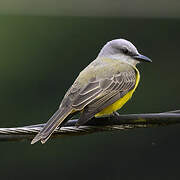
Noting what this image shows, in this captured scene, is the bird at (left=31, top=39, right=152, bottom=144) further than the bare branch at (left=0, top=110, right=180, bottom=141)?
Yes

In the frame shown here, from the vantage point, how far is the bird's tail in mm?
6086

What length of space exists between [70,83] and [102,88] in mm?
9386

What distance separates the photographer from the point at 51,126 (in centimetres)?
637

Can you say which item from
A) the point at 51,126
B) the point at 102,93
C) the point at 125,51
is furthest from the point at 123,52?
the point at 51,126

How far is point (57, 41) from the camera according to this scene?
59.3 ft

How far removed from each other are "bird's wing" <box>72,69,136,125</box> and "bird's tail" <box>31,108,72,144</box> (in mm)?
143

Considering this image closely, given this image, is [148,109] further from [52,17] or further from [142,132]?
[52,17]

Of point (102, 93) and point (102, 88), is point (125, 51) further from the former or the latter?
point (102, 93)

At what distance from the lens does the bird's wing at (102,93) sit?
671 centimetres

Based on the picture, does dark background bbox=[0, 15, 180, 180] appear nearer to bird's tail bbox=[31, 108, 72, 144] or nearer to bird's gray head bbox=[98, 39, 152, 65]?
bird's gray head bbox=[98, 39, 152, 65]

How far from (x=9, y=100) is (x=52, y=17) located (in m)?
3.10

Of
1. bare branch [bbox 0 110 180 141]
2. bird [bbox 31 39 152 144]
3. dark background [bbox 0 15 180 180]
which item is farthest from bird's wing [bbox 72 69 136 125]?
dark background [bbox 0 15 180 180]

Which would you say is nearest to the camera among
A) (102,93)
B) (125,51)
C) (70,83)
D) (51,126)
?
(51,126)

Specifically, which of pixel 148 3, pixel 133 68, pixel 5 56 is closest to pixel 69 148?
pixel 5 56
